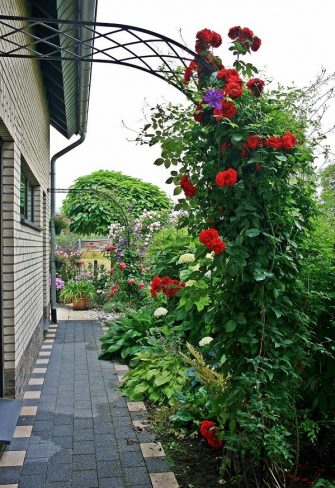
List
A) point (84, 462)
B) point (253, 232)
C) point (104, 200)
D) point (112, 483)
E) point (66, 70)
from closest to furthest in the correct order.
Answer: point (253, 232), point (112, 483), point (84, 462), point (66, 70), point (104, 200)

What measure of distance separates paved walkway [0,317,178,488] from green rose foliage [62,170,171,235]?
28.0 feet

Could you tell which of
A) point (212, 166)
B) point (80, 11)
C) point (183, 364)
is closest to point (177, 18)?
point (212, 166)

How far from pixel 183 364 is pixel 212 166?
245 cm

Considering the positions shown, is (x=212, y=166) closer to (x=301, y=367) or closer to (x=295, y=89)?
(x=295, y=89)

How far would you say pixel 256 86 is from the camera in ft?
8.77

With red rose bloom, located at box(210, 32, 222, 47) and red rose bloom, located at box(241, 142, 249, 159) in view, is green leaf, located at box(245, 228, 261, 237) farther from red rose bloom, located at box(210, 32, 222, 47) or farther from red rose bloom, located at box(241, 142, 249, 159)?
red rose bloom, located at box(210, 32, 222, 47)

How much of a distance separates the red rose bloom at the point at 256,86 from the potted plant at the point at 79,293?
960cm

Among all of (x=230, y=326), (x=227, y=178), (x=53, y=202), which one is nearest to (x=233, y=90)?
(x=227, y=178)

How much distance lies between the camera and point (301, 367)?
9.09 feet

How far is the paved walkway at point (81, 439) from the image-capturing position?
302 cm

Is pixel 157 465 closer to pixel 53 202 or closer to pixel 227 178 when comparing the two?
pixel 227 178

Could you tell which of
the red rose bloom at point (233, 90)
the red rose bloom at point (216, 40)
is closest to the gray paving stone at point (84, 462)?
the red rose bloom at point (233, 90)

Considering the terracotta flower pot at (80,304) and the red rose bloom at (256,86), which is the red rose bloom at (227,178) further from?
the terracotta flower pot at (80,304)

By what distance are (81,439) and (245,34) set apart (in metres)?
3.00
